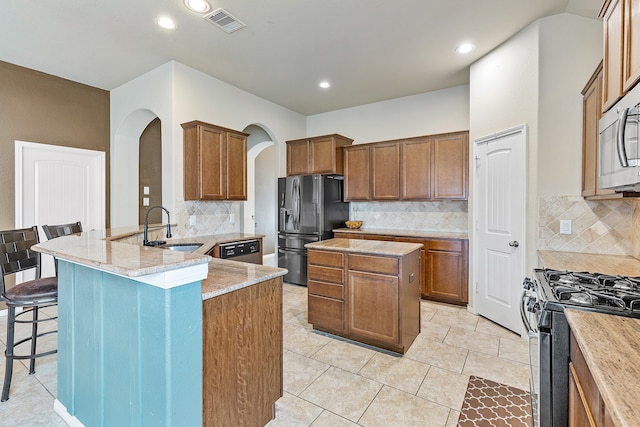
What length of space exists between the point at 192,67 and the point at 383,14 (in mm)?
2444

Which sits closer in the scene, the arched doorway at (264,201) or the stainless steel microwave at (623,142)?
the stainless steel microwave at (623,142)

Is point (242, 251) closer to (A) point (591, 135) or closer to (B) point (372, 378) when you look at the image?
(B) point (372, 378)

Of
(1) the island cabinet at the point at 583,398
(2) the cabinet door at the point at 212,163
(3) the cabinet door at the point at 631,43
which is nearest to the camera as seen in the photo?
(1) the island cabinet at the point at 583,398

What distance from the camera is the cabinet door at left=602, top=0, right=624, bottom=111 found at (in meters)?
1.43

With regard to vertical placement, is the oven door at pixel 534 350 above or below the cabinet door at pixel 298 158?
below

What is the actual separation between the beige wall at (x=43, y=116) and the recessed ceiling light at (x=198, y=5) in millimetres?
2696

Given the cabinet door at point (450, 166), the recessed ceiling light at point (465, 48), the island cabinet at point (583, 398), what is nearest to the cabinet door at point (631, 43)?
the island cabinet at point (583, 398)

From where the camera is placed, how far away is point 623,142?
128 cm

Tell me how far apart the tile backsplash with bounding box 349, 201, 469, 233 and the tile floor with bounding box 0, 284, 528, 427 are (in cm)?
165

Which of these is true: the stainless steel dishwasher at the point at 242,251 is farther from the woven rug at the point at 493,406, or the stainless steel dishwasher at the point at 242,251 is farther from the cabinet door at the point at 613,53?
the cabinet door at the point at 613,53

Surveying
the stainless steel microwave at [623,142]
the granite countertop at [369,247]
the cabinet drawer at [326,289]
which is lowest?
the cabinet drawer at [326,289]

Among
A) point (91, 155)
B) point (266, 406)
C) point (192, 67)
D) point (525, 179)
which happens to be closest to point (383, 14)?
point (525, 179)

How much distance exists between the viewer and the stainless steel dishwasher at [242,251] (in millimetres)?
3527

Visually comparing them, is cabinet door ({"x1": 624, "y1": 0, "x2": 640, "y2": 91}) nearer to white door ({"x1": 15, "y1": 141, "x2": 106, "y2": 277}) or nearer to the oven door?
the oven door
